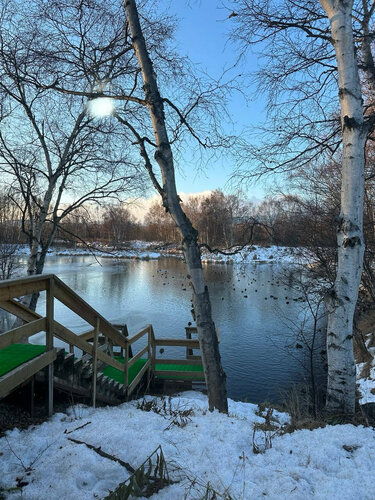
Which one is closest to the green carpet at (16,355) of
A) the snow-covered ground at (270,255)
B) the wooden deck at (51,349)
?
the wooden deck at (51,349)

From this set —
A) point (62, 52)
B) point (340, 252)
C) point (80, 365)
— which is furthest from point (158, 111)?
point (80, 365)

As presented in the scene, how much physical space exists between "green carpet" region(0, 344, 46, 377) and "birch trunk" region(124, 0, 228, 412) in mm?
1748

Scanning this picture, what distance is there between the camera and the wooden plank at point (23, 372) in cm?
256

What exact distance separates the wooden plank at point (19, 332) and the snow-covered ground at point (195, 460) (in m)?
0.74

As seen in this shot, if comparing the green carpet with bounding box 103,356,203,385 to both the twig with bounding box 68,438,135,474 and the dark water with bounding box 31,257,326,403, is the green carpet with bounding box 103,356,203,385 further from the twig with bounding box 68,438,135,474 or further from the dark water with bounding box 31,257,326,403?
the twig with bounding box 68,438,135,474

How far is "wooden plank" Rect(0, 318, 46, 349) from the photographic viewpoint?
100 inches

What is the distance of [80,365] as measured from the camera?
13.1 ft

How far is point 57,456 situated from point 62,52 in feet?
15.2

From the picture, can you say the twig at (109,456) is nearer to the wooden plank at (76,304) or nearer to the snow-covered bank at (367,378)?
the wooden plank at (76,304)

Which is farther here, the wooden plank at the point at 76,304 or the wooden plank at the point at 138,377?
the wooden plank at the point at 138,377

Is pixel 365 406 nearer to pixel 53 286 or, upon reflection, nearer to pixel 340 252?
pixel 340 252

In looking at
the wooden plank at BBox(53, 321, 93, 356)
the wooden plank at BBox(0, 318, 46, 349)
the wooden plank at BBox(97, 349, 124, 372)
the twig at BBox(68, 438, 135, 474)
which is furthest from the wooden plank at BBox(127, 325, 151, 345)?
the twig at BBox(68, 438, 135, 474)

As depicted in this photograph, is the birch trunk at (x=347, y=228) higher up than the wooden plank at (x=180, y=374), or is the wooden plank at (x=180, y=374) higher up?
the birch trunk at (x=347, y=228)

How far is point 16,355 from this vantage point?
3.39 meters
